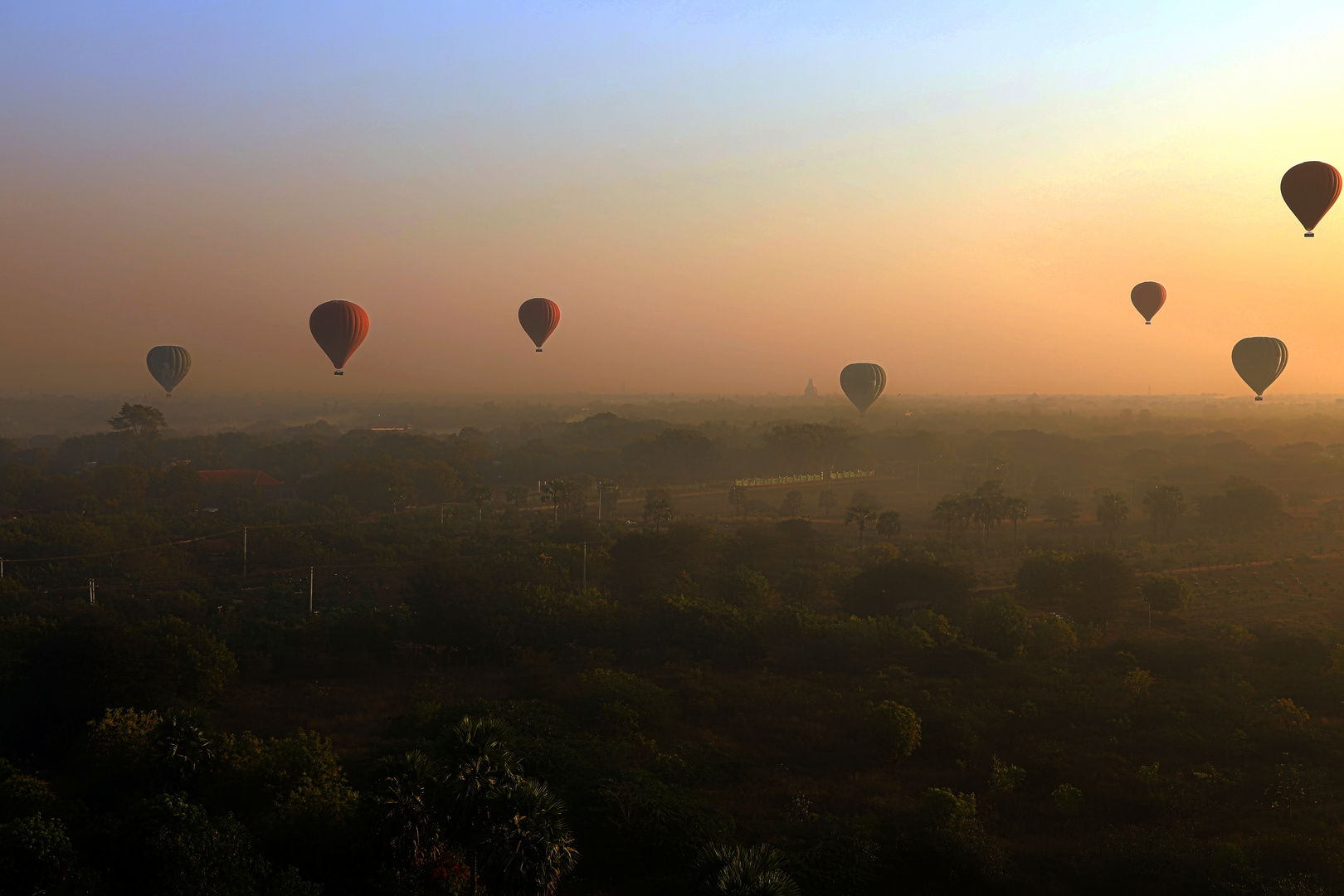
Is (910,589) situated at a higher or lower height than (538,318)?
lower

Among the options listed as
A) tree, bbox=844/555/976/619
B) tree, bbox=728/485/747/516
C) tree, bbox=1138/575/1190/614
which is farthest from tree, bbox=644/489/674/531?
tree, bbox=1138/575/1190/614

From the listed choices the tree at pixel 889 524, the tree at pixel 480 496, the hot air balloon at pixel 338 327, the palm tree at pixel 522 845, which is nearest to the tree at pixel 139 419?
the tree at pixel 480 496

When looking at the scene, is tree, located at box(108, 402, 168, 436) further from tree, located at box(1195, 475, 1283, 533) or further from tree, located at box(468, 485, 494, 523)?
tree, located at box(1195, 475, 1283, 533)

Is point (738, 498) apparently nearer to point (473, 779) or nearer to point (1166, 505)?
point (1166, 505)

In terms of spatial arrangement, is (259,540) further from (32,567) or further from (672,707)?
(672,707)

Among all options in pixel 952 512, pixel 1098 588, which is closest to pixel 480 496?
pixel 952 512

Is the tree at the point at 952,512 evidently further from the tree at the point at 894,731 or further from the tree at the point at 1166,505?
the tree at the point at 894,731

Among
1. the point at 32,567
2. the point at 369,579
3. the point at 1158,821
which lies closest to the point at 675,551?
the point at 369,579
